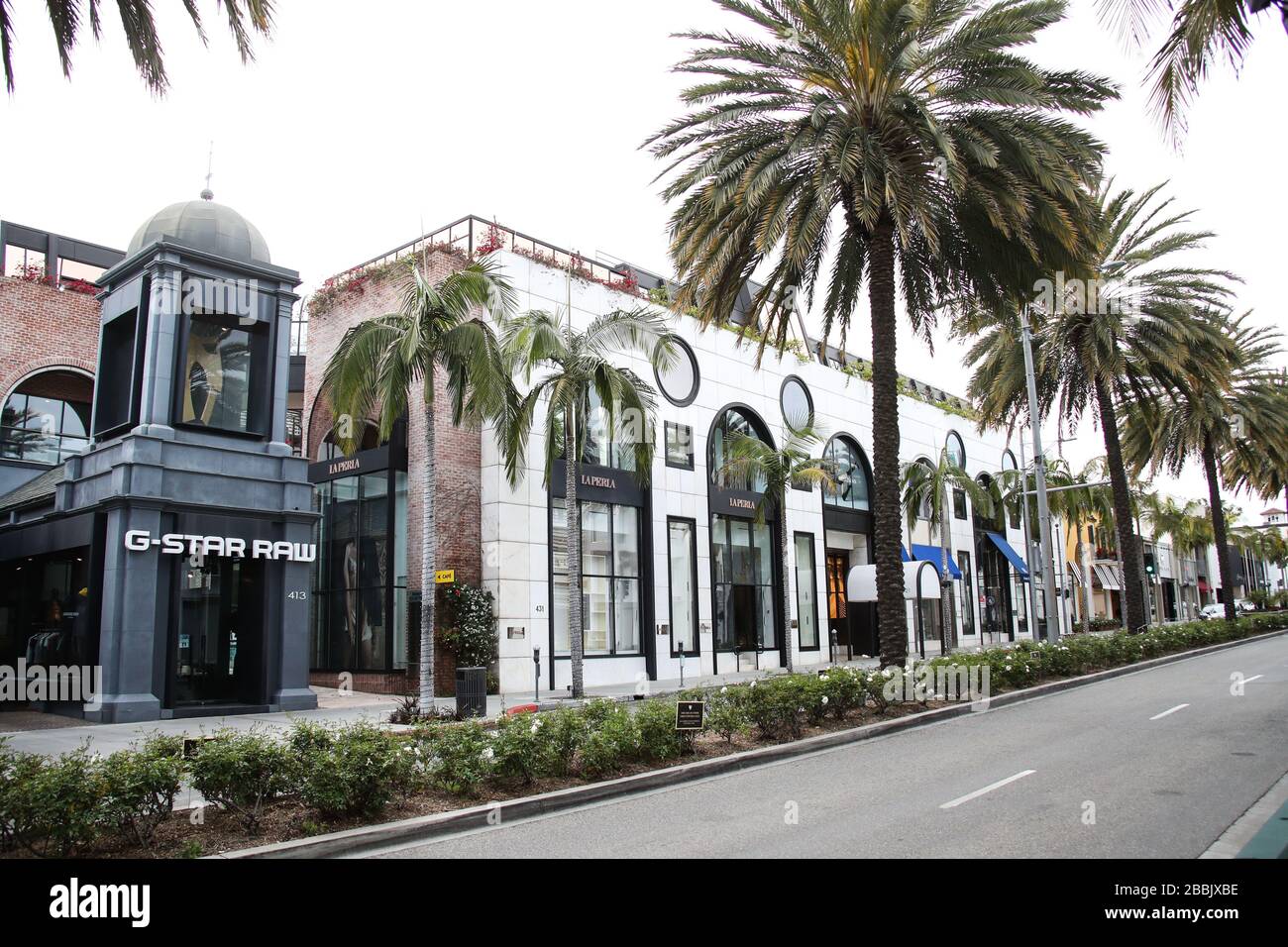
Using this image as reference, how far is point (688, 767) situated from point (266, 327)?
49.2 feet

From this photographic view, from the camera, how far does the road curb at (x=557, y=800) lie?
24.8 ft

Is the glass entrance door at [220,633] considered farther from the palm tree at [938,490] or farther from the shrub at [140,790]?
the palm tree at [938,490]

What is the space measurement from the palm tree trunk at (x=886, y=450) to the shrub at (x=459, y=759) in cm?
876

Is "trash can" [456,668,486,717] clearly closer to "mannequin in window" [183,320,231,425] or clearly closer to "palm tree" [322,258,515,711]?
"palm tree" [322,258,515,711]

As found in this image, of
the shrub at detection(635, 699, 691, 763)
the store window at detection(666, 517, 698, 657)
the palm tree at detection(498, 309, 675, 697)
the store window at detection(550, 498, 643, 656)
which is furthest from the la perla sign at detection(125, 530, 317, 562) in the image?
the store window at detection(666, 517, 698, 657)

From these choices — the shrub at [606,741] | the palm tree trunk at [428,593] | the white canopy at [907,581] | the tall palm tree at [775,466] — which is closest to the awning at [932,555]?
the white canopy at [907,581]

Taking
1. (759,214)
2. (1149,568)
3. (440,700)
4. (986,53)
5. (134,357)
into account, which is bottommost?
(440,700)

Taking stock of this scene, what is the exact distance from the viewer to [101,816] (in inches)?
270

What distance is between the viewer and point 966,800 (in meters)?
8.73

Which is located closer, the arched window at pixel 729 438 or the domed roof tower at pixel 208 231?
the domed roof tower at pixel 208 231

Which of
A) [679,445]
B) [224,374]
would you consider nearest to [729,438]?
[679,445]

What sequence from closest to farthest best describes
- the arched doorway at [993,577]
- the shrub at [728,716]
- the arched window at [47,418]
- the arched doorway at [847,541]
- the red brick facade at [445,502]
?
1. the shrub at [728,716]
2. the red brick facade at [445,502]
3. the arched window at [47,418]
4. the arched doorway at [847,541]
5. the arched doorway at [993,577]
